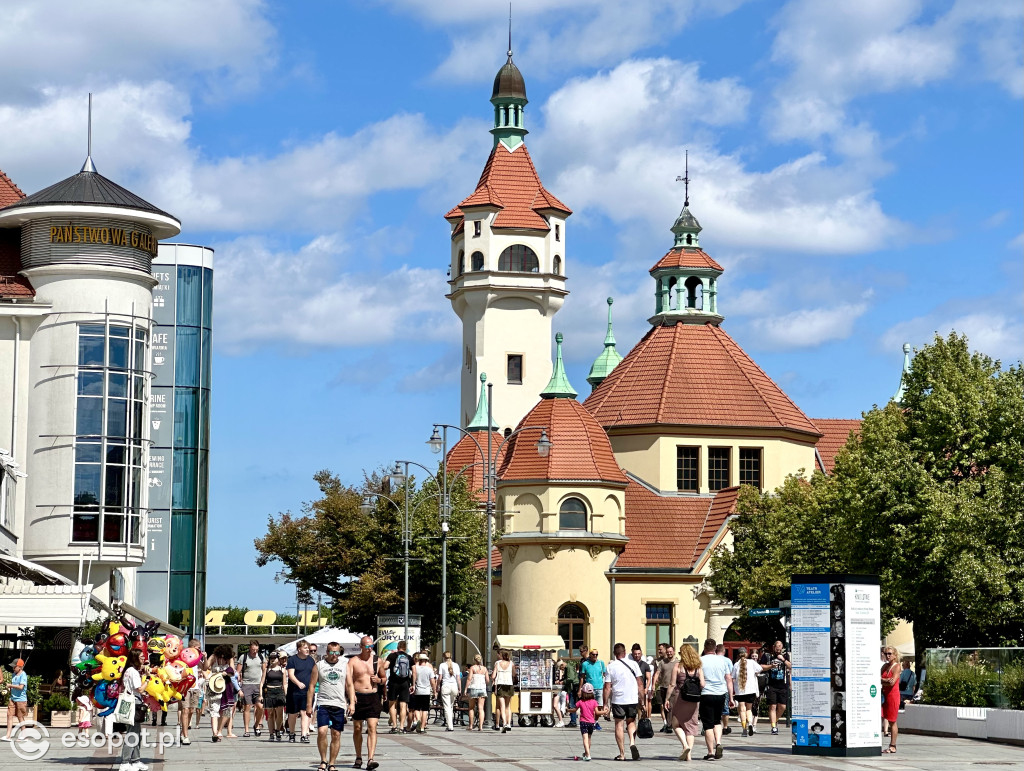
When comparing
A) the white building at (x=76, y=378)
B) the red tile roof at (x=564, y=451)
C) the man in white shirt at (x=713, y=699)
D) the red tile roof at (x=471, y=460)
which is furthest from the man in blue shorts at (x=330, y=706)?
the red tile roof at (x=471, y=460)

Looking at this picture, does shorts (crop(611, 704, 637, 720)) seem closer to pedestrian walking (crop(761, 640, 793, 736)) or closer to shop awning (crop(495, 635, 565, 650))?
pedestrian walking (crop(761, 640, 793, 736))

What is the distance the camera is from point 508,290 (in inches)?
3339

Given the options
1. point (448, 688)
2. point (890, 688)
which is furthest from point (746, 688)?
point (448, 688)

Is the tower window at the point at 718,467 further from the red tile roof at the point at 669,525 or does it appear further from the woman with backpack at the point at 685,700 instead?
the woman with backpack at the point at 685,700

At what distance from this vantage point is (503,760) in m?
23.8

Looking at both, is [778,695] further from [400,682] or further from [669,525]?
[669,525]

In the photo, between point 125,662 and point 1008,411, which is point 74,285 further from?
point 125,662

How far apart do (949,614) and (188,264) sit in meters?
45.2

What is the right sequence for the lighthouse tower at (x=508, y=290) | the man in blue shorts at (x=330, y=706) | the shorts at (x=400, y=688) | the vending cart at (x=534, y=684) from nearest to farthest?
the man in blue shorts at (x=330, y=706), the shorts at (x=400, y=688), the vending cart at (x=534, y=684), the lighthouse tower at (x=508, y=290)

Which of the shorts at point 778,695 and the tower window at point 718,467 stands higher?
the tower window at point 718,467

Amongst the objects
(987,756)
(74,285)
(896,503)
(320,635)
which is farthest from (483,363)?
(987,756)

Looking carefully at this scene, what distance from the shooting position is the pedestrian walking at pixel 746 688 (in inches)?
1235

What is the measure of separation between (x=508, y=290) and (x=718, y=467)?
18.3 metres

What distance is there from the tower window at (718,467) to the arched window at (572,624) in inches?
404
